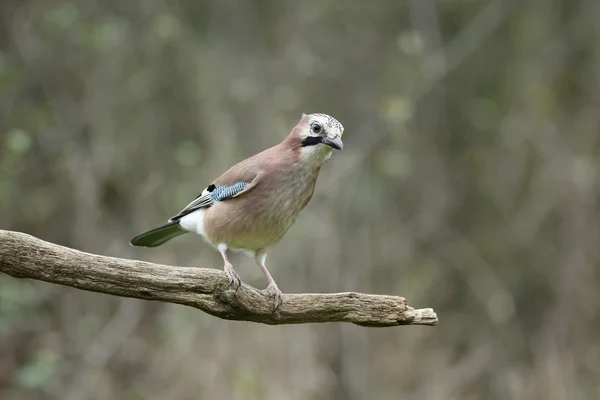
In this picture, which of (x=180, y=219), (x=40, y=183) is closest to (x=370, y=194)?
(x=40, y=183)

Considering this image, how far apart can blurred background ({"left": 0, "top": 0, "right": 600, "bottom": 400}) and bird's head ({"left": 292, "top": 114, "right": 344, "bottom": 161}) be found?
8.26 feet

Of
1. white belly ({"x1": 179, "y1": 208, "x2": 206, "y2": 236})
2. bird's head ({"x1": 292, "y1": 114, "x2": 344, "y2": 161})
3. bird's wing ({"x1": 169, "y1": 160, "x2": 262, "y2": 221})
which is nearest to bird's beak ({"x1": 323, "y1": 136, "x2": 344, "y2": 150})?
bird's head ({"x1": 292, "y1": 114, "x2": 344, "y2": 161})

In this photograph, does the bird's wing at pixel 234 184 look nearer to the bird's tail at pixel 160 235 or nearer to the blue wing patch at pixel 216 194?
the blue wing patch at pixel 216 194

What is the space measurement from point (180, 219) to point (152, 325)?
399cm

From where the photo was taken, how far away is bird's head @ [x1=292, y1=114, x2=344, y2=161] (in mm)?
4785

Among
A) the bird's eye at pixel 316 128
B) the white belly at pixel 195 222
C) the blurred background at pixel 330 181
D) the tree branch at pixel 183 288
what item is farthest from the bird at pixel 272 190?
the blurred background at pixel 330 181

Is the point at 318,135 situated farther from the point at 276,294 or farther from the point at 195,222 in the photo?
the point at 195,222

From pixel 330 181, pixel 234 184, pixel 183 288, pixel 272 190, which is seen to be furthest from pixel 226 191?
pixel 330 181

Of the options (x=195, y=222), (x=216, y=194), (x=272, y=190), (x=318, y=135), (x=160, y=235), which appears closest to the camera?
(x=318, y=135)

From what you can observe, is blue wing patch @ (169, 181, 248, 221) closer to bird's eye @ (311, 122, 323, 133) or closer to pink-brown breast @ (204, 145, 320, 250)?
pink-brown breast @ (204, 145, 320, 250)

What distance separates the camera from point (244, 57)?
1164 centimetres

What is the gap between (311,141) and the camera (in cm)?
493

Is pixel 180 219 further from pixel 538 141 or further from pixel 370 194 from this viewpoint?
pixel 538 141

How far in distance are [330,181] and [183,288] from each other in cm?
500
